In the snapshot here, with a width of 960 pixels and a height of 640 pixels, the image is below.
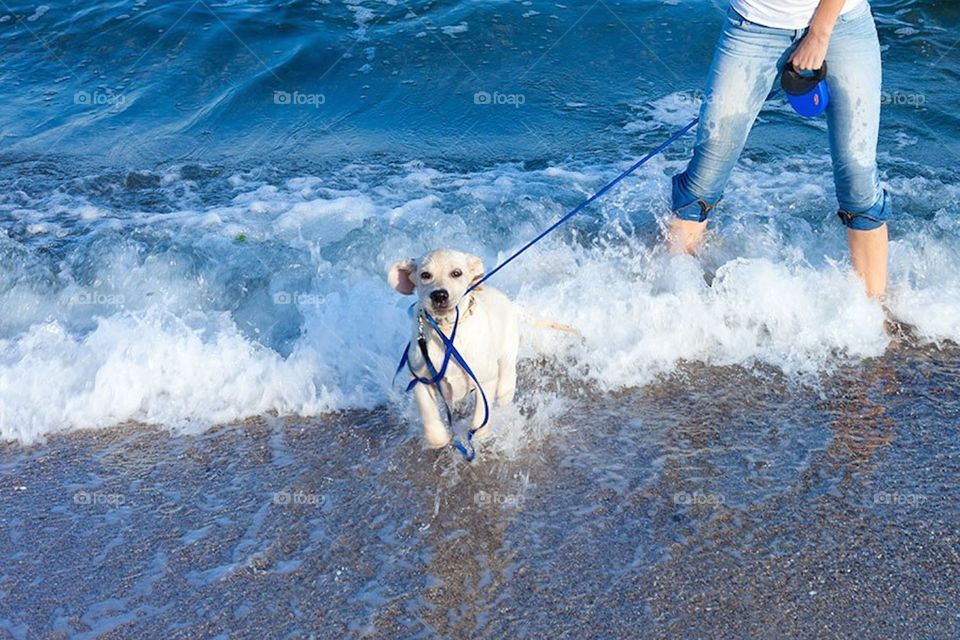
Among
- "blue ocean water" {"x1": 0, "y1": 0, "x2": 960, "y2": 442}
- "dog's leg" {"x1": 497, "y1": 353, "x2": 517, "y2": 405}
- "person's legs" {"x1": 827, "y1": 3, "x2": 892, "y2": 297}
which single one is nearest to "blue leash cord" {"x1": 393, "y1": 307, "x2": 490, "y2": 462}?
"dog's leg" {"x1": 497, "y1": 353, "x2": 517, "y2": 405}

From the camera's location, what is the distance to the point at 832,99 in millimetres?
4543

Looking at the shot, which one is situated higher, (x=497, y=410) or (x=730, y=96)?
(x=730, y=96)

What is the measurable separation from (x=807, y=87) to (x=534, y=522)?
7.75 ft

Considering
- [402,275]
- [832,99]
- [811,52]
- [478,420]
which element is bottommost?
[478,420]

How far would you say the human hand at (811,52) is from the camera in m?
4.26

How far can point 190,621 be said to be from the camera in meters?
3.49

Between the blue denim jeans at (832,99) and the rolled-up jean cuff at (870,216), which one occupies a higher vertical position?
the blue denim jeans at (832,99)

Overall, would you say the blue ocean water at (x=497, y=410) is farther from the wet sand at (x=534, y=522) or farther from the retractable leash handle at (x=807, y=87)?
the retractable leash handle at (x=807, y=87)

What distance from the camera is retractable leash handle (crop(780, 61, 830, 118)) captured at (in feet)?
14.6

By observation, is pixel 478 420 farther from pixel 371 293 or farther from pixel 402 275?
pixel 371 293

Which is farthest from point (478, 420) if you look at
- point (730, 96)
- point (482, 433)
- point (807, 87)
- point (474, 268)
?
point (807, 87)

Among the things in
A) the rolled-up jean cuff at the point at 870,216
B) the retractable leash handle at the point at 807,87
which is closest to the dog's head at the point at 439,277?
the retractable leash handle at the point at 807,87

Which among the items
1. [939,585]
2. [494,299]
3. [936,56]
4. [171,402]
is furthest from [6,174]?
[936,56]

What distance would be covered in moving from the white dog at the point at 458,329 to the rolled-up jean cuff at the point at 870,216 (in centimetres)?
187
